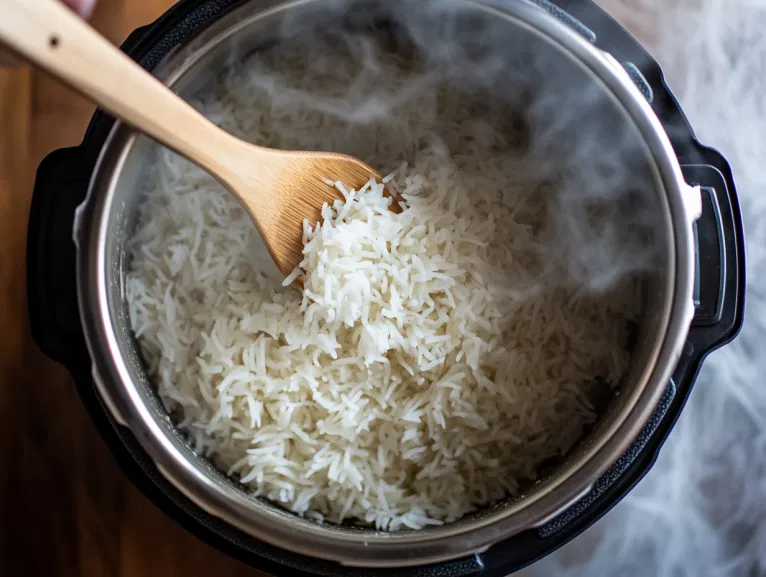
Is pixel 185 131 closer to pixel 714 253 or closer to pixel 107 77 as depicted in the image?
pixel 107 77

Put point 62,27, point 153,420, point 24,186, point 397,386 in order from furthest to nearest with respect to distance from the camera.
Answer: point 24,186 < point 397,386 < point 153,420 < point 62,27

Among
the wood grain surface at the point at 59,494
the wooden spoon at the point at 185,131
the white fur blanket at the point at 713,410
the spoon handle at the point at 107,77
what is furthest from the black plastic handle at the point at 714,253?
the wood grain surface at the point at 59,494

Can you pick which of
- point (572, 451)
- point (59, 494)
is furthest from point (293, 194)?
point (59, 494)

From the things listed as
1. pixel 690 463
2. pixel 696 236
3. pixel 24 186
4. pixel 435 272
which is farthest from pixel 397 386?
pixel 24 186

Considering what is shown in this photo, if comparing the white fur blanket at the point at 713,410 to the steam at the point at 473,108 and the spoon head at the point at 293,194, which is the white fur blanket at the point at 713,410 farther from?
the spoon head at the point at 293,194

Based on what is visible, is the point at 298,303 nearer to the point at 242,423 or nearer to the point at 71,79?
the point at 242,423

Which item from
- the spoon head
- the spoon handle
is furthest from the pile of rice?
the spoon handle
